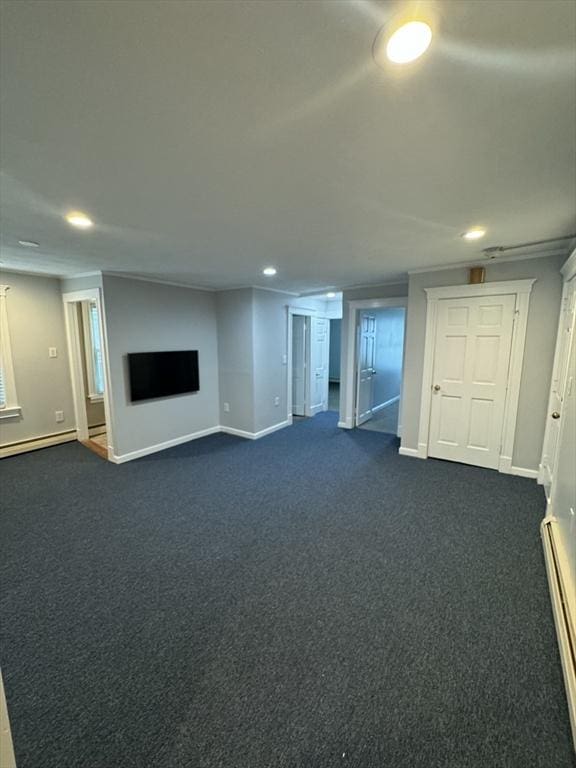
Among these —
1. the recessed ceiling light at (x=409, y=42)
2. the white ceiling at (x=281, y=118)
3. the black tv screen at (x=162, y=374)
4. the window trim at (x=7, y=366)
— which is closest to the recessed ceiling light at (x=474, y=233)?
the white ceiling at (x=281, y=118)

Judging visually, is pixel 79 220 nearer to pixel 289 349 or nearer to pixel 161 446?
pixel 161 446

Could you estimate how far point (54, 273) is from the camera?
14.0ft

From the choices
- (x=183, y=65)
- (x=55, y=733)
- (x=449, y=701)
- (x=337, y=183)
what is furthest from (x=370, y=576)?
(x=183, y=65)

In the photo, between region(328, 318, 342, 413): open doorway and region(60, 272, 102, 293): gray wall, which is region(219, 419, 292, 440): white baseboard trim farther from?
region(328, 318, 342, 413): open doorway

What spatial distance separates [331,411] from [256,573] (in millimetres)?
4823

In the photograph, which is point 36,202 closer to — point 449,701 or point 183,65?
point 183,65

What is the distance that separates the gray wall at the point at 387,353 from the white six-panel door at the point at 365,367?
0.20m

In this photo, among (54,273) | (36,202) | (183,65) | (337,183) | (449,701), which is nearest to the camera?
(183,65)

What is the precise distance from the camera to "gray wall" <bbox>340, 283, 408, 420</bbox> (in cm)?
478

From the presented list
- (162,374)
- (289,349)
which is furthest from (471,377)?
(162,374)

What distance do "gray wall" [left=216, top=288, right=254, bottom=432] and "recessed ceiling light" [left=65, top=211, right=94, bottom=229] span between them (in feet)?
8.62

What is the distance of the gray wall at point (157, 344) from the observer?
4.01 m

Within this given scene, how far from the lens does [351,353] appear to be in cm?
529

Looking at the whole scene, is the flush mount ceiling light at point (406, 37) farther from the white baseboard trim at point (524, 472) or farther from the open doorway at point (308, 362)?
the open doorway at point (308, 362)
